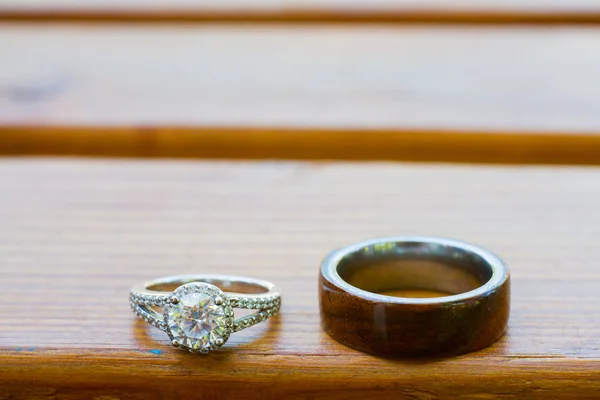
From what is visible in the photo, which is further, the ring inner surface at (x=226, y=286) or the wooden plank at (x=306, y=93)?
the wooden plank at (x=306, y=93)

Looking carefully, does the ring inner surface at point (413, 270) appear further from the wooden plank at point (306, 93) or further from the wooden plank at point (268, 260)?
the wooden plank at point (306, 93)

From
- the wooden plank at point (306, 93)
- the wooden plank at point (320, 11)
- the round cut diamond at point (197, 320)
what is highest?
the wooden plank at point (320, 11)

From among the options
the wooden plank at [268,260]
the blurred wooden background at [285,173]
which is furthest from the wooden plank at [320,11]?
the wooden plank at [268,260]

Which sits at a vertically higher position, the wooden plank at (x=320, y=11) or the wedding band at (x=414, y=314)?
the wooden plank at (x=320, y=11)

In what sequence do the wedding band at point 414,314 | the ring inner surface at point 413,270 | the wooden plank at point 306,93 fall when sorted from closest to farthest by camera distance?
the wedding band at point 414,314 < the ring inner surface at point 413,270 < the wooden plank at point 306,93

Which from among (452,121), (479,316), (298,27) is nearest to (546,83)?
(452,121)

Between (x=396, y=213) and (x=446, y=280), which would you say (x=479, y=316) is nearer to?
(x=446, y=280)

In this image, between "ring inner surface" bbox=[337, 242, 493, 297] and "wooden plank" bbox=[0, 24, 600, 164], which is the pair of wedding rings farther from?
"wooden plank" bbox=[0, 24, 600, 164]
